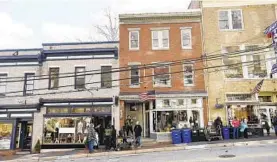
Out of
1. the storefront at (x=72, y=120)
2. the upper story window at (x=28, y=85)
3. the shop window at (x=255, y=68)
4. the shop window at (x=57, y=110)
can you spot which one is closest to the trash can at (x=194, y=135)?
the storefront at (x=72, y=120)

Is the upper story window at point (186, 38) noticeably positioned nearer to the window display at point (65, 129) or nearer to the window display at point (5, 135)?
the window display at point (65, 129)

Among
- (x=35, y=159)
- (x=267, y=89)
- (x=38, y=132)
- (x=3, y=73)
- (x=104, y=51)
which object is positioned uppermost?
(x=104, y=51)

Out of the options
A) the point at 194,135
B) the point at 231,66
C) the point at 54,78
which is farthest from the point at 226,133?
the point at 54,78

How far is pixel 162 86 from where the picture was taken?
2336 centimetres

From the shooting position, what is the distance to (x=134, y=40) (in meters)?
24.4

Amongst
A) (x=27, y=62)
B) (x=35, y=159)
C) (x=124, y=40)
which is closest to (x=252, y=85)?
(x=124, y=40)

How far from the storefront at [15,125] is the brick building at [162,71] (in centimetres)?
763

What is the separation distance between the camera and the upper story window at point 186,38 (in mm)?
24175

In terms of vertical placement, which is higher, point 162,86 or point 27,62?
point 27,62

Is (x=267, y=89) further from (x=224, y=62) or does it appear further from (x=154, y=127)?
(x=154, y=127)

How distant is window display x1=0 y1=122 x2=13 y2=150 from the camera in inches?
881

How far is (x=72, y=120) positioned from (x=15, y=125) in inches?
181

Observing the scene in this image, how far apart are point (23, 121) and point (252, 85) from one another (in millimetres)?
19235

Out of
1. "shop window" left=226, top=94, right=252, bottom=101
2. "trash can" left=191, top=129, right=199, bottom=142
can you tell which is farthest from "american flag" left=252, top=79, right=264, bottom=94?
"trash can" left=191, top=129, right=199, bottom=142
